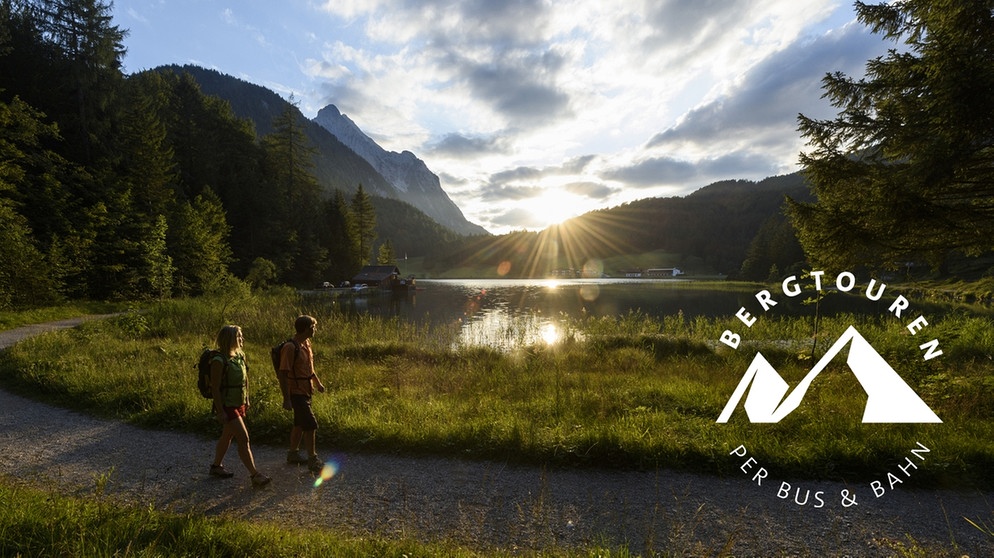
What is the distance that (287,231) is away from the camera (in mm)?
55219

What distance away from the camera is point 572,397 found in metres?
8.48

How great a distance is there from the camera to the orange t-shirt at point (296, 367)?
5.44m

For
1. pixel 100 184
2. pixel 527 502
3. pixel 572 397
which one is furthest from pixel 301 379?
pixel 100 184

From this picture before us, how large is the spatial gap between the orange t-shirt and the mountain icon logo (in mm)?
6744

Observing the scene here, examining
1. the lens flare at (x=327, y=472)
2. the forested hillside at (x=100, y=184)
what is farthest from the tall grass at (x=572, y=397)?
the forested hillside at (x=100, y=184)

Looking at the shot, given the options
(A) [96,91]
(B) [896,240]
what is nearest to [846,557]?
(B) [896,240]

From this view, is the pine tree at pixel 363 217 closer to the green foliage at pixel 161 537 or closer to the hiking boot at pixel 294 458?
the hiking boot at pixel 294 458

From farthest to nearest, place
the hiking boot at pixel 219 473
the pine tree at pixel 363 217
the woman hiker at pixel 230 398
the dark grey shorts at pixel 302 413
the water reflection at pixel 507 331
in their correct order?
the pine tree at pixel 363 217
the water reflection at pixel 507 331
the dark grey shorts at pixel 302 413
the hiking boot at pixel 219 473
the woman hiker at pixel 230 398

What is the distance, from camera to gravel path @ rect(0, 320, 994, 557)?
13.2 ft

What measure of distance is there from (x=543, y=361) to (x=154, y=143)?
39728 millimetres

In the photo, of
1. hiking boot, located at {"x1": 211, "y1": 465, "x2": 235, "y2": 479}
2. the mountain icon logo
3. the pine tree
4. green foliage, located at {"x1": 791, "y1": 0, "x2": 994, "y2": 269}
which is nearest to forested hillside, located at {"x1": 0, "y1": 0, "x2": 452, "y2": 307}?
the pine tree

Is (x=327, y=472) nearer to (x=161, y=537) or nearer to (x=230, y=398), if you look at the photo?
(x=230, y=398)

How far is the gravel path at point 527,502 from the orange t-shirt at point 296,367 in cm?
117

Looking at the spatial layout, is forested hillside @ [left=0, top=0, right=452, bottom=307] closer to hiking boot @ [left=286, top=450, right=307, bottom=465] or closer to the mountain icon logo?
hiking boot @ [left=286, top=450, right=307, bottom=465]
